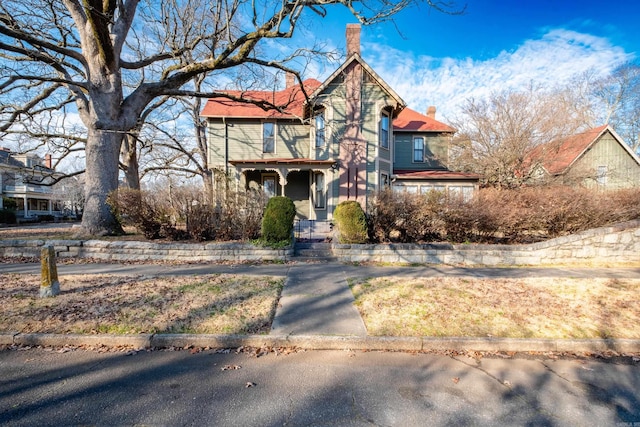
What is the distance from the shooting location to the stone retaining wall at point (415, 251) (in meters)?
8.29

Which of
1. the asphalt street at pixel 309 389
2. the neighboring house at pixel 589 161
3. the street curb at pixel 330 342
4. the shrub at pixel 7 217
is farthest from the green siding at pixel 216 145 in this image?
the shrub at pixel 7 217

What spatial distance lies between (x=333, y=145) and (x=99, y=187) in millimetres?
10685

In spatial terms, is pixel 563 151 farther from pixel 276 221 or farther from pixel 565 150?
pixel 276 221

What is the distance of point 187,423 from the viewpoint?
94.9 inches

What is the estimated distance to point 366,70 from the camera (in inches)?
613

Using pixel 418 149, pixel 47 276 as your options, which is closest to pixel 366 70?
pixel 418 149

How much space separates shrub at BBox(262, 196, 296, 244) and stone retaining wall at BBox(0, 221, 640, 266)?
390mm

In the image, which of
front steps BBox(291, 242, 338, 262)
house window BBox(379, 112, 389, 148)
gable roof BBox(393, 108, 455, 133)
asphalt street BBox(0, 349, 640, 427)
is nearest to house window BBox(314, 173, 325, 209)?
house window BBox(379, 112, 389, 148)

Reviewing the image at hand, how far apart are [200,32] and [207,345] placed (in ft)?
40.2

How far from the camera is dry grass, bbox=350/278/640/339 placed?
400 cm

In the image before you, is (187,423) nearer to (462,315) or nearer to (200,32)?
(462,315)

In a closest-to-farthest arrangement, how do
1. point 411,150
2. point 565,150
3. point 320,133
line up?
point 320,133 < point 565,150 < point 411,150

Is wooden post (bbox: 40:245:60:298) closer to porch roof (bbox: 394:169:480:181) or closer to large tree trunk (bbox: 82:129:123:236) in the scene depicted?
large tree trunk (bbox: 82:129:123:236)

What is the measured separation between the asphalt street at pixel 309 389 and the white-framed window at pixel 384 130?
46.2 feet
